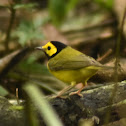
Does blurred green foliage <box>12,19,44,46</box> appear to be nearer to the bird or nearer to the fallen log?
the bird

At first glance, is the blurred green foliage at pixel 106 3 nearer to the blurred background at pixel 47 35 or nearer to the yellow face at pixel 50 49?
the blurred background at pixel 47 35

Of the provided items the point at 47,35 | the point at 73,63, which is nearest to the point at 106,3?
the point at 47,35

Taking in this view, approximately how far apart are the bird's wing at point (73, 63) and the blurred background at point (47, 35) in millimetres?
547

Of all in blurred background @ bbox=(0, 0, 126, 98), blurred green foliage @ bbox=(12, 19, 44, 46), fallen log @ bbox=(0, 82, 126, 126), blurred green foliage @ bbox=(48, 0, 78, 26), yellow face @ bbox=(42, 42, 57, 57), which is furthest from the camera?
blurred green foliage @ bbox=(48, 0, 78, 26)

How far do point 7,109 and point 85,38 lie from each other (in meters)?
4.07

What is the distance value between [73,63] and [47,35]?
11.5 feet

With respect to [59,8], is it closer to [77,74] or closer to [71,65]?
[71,65]

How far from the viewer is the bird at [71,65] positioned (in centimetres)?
324

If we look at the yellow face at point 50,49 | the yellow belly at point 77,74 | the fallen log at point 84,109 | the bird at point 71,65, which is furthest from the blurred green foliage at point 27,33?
the fallen log at point 84,109

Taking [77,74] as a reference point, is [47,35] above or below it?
below

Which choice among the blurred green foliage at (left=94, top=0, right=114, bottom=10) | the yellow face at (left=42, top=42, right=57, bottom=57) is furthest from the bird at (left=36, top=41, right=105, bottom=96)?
the blurred green foliage at (left=94, top=0, right=114, bottom=10)

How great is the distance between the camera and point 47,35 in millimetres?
6844

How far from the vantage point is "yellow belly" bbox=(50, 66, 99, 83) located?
3234mm

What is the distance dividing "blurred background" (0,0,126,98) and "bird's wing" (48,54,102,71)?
547 mm
